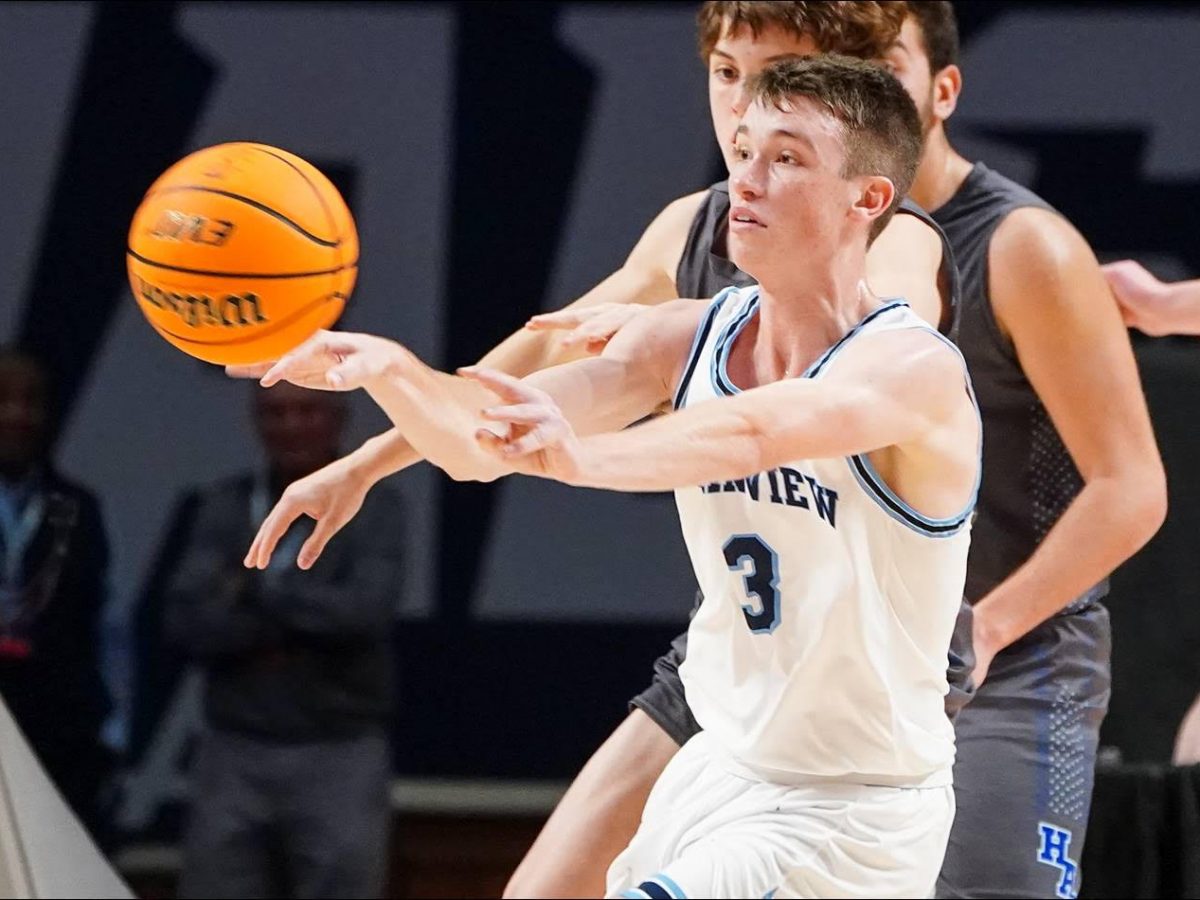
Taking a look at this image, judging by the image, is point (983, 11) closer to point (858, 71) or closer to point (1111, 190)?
point (1111, 190)

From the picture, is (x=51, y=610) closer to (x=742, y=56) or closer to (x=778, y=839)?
(x=742, y=56)

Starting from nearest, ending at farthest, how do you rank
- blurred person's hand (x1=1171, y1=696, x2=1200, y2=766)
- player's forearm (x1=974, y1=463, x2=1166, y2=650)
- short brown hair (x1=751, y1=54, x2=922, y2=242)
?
short brown hair (x1=751, y1=54, x2=922, y2=242) → player's forearm (x1=974, y1=463, x2=1166, y2=650) → blurred person's hand (x1=1171, y1=696, x2=1200, y2=766)

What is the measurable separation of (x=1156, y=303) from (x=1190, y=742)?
1.38 metres

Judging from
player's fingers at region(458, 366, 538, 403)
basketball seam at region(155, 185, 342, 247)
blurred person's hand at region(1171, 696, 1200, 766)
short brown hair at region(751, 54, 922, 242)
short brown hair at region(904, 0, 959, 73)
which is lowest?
blurred person's hand at region(1171, 696, 1200, 766)

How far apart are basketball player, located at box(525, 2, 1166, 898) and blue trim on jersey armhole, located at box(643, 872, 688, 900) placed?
67cm

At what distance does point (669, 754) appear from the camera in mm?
3389

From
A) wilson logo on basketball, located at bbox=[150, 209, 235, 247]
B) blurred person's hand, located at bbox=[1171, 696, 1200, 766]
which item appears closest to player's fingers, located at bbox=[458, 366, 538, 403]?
wilson logo on basketball, located at bbox=[150, 209, 235, 247]

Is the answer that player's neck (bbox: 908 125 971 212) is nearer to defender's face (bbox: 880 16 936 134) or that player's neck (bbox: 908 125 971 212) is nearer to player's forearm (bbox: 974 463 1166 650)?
defender's face (bbox: 880 16 936 134)

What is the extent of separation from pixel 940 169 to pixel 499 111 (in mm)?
2769

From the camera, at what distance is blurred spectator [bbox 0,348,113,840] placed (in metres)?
6.26

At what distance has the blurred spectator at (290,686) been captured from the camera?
5559mm

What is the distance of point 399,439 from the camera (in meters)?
3.30

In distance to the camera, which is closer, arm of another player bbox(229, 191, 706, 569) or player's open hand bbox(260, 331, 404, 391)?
player's open hand bbox(260, 331, 404, 391)

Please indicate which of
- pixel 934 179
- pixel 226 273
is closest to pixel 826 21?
pixel 934 179
